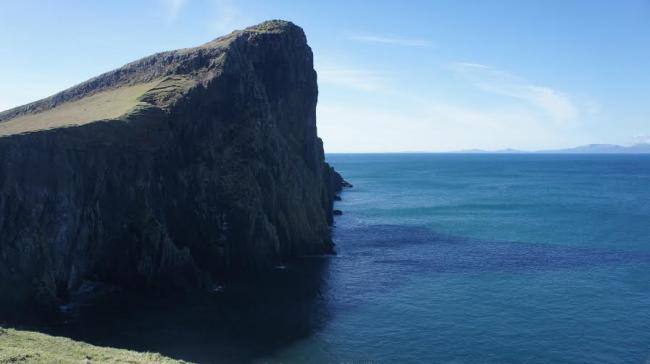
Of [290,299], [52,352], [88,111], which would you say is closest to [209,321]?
[290,299]

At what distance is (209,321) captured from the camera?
5122 centimetres

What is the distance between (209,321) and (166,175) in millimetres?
23365

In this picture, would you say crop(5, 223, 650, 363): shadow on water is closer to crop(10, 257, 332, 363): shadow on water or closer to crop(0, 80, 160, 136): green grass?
crop(10, 257, 332, 363): shadow on water

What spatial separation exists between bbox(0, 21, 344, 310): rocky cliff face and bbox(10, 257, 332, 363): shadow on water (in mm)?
4088

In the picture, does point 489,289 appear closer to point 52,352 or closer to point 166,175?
point 166,175

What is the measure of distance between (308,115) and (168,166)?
36.2 metres

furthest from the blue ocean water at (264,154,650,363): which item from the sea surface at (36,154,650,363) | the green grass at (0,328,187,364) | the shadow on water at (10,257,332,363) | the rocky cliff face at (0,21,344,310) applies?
the rocky cliff face at (0,21,344,310)

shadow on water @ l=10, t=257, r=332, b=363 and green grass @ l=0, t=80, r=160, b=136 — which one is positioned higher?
green grass @ l=0, t=80, r=160, b=136

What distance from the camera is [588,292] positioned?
198ft

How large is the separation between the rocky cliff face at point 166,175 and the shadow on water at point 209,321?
4.09m

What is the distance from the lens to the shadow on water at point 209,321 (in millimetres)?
44969

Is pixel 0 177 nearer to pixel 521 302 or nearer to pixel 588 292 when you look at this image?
pixel 521 302

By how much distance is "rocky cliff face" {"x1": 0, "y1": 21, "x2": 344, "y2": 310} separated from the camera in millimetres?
51812

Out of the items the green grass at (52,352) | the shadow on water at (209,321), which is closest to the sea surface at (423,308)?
the shadow on water at (209,321)
